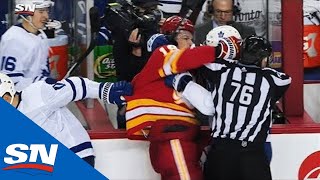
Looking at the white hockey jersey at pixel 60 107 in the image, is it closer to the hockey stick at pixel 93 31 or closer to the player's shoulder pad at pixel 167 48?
the player's shoulder pad at pixel 167 48

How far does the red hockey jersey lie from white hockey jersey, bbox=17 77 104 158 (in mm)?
172

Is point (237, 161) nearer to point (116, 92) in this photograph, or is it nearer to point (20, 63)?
point (116, 92)

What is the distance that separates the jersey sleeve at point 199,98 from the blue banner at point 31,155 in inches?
24.1

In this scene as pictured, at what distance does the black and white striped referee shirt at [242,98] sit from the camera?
487 cm

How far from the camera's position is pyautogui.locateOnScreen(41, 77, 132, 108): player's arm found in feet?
16.0

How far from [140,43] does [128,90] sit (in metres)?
0.34

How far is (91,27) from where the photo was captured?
563 centimetres

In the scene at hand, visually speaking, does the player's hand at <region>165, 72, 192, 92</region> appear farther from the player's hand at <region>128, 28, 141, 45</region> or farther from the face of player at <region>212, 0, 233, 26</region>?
the face of player at <region>212, 0, 233, 26</region>

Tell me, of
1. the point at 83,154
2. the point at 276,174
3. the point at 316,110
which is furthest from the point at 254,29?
the point at 83,154

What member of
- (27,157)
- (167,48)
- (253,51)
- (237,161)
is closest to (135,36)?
(167,48)

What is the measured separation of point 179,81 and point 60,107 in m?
0.50

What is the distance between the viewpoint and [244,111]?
488cm

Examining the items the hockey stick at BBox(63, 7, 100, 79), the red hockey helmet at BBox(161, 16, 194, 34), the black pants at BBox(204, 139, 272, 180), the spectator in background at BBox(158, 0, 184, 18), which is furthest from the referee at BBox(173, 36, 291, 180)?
the spectator in background at BBox(158, 0, 184, 18)

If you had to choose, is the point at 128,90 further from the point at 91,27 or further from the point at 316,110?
the point at 316,110
